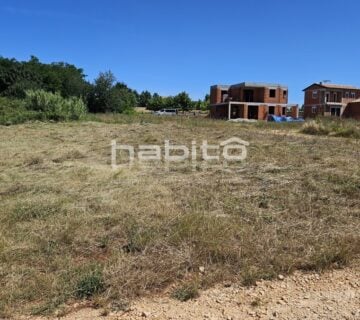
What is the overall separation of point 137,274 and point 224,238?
941mm

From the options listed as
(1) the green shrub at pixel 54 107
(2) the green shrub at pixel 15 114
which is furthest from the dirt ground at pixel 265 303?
(1) the green shrub at pixel 54 107

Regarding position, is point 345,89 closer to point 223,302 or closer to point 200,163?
point 200,163

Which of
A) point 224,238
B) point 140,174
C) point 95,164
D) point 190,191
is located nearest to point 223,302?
point 224,238

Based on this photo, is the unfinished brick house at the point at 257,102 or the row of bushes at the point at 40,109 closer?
the row of bushes at the point at 40,109

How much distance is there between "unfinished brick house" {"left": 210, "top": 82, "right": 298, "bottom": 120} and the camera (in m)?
45.4

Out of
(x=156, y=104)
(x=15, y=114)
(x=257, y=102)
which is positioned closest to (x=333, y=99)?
(x=257, y=102)

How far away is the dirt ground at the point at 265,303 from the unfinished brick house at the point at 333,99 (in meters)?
43.0

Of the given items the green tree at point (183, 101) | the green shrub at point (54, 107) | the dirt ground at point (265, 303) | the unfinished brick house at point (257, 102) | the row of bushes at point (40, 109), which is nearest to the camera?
the dirt ground at point (265, 303)

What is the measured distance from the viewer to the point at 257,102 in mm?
46031

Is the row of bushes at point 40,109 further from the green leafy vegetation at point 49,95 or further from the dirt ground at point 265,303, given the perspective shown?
the dirt ground at point 265,303

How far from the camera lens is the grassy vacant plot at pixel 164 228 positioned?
116 inches

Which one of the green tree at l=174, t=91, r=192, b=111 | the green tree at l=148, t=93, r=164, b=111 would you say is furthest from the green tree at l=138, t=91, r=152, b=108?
the green tree at l=174, t=91, r=192, b=111

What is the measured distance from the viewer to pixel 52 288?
2861 millimetres

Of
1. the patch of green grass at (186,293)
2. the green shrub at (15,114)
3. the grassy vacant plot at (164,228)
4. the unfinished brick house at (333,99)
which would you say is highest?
the unfinished brick house at (333,99)
